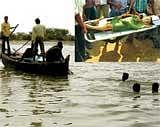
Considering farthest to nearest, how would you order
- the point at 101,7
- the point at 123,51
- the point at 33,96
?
the point at 123,51 < the point at 101,7 < the point at 33,96

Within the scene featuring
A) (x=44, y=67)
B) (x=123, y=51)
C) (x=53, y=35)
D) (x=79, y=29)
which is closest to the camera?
(x=79, y=29)

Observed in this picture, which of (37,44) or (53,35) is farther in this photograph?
(53,35)

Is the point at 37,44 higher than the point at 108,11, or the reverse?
the point at 108,11

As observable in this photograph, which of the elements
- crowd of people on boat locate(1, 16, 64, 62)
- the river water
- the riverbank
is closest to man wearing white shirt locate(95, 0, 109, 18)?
the riverbank

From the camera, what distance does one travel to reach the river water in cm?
723

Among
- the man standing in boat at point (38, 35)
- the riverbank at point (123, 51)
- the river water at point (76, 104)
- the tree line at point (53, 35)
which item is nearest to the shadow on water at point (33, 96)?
the river water at point (76, 104)

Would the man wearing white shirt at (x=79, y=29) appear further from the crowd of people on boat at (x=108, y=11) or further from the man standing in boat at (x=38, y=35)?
the man standing in boat at (x=38, y=35)

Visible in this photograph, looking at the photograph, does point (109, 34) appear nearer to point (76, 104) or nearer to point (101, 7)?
point (101, 7)

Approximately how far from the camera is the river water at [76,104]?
7234 millimetres

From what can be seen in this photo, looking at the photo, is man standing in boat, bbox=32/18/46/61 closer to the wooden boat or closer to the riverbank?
the wooden boat

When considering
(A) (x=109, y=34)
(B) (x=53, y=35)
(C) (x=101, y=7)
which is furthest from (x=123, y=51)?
(B) (x=53, y=35)

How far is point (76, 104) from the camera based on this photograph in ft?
29.5

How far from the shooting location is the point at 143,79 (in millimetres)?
14297

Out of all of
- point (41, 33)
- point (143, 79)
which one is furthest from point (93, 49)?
point (41, 33)
